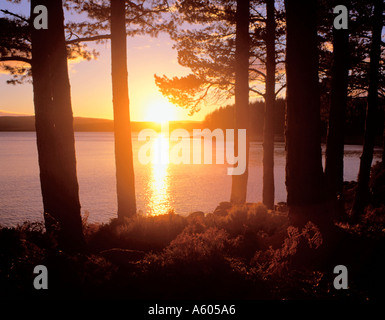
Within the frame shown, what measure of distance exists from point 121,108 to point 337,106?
6.26 meters

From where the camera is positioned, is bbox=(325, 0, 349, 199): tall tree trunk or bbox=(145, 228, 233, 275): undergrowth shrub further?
bbox=(325, 0, 349, 199): tall tree trunk

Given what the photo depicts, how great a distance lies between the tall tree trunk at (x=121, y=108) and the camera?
9203 millimetres

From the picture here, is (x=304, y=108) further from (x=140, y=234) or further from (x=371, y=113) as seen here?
(x=371, y=113)

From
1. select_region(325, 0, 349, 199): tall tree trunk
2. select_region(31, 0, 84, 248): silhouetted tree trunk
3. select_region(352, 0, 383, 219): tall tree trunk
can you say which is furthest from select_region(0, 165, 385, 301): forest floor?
select_region(352, 0, 383, 219): tall tree trunk

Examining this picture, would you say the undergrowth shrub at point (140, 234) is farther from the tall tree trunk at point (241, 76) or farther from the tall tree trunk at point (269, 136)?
the tall tree trunk at point (269, 136)

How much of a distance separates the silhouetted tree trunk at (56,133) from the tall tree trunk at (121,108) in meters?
3.01

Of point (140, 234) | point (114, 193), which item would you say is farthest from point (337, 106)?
point (114, 193)

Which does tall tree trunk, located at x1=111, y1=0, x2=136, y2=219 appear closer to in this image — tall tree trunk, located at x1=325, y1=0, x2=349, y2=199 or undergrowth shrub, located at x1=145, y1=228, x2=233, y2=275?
undergrowth shrub, located at x1=145, y1=228, x2=233, y2=275

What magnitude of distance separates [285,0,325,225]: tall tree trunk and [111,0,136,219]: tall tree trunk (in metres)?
5.69

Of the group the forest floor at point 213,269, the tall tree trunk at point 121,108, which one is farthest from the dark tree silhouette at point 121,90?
the forest floor at point 213,269

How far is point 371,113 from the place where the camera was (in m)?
9.45

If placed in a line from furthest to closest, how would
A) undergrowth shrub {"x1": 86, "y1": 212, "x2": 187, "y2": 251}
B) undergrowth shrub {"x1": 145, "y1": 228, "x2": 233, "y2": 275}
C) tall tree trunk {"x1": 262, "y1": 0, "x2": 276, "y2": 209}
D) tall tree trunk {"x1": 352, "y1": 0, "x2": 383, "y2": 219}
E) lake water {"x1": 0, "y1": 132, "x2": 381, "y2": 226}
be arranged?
lake water {"x1": 0, "y1": 132, "x2": 381, "y2": 226}
tall tree trunk {"x1": 262, "y1": 0, "x2": 276, "y2": 209}
tall tree trunk {"x1": 352, "y1": 0, "x2": 383, "y2": 219}
undergrowth shrub {"x1": 86, "y1": 212, "x2": 187, "y2": 251}
undergrowth shrub {"x1": 145, "y1": 228, "x2": 233, "y2": 275}

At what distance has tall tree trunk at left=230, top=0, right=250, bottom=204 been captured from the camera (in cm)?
1013

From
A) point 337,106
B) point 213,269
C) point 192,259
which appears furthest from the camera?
point 337,106
